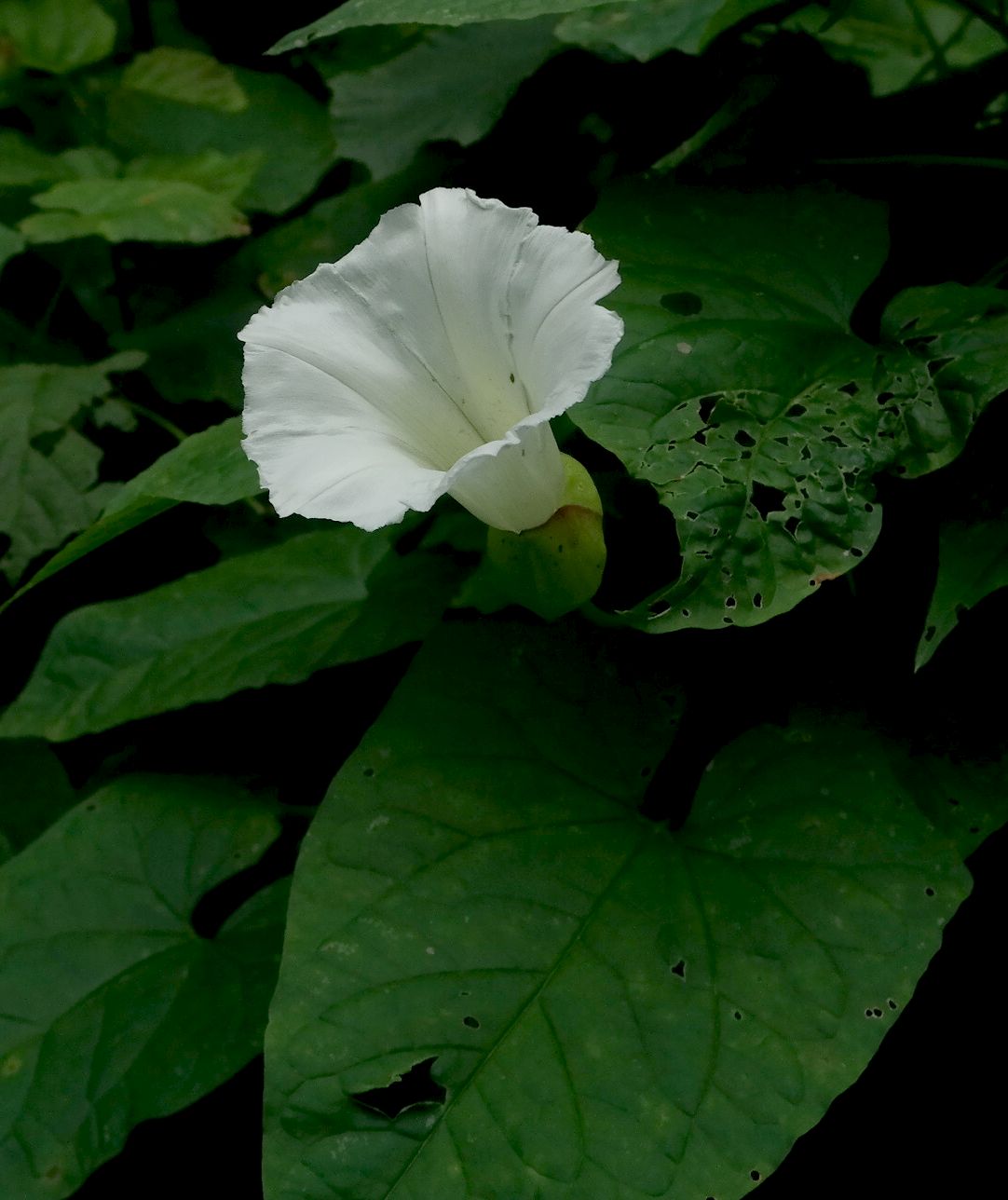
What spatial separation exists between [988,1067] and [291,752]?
2.91 feet

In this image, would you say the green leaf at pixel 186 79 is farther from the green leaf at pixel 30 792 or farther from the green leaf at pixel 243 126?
the green leaf at pixel 30 792

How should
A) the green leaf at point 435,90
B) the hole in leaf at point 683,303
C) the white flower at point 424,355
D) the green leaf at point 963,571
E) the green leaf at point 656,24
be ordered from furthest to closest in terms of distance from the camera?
1. the green leaf at point 435,90
2. the green leaf at point 656,24
3. the hole in leaf at point 683,303
4. the green leaf at point 963,571
5. the white flower at point 424,355

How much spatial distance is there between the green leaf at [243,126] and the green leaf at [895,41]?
85 cm

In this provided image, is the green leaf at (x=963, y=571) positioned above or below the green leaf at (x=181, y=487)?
below

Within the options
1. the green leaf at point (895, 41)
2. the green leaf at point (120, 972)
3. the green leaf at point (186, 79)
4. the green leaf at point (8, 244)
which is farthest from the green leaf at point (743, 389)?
the green leaf at point (186, 79)

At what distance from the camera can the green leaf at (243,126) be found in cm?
204

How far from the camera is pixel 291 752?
1.52m

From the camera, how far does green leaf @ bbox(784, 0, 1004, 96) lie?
1501 millimetres

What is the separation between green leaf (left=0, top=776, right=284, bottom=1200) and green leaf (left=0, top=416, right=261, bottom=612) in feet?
1.04

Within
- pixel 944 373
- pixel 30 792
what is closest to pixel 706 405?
pixel 944 373

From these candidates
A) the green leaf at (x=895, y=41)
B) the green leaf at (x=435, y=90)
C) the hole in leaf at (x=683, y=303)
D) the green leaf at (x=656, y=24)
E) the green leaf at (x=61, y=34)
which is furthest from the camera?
the green leaf at (x=61, y=34)

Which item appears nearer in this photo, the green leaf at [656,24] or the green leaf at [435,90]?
the green leaf at [656,24]

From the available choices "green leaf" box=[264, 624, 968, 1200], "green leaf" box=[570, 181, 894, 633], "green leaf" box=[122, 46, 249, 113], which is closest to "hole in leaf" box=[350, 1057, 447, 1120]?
"green leaf" box=[264, 624, 968, 1200]

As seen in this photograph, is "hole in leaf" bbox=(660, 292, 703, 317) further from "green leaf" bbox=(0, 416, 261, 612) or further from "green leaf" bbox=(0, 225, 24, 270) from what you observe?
"green leaf" bbox=(0, 225, 24, 270)
